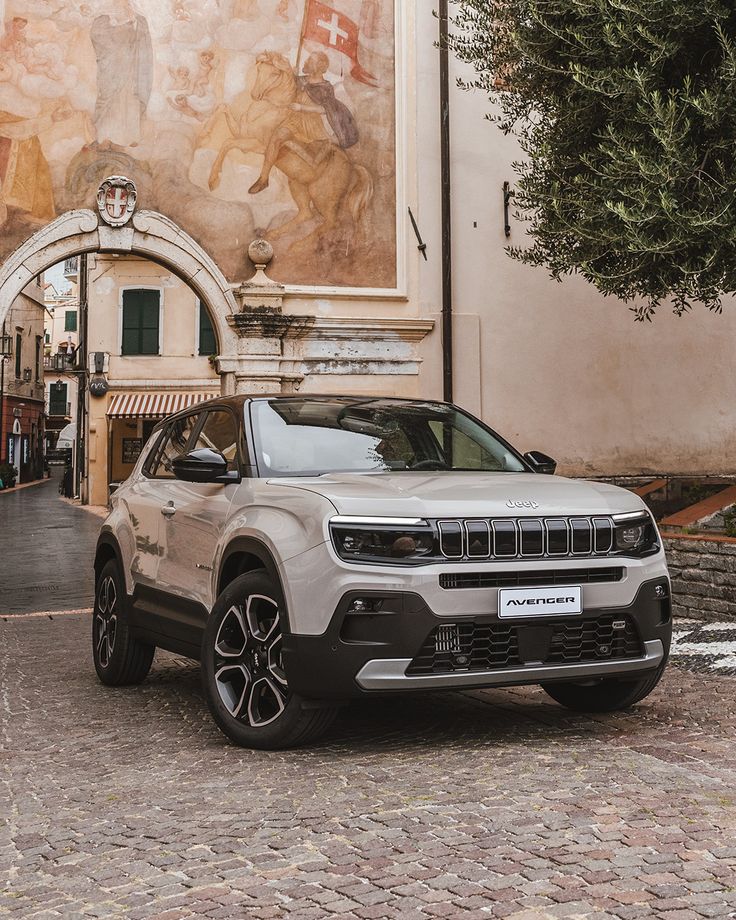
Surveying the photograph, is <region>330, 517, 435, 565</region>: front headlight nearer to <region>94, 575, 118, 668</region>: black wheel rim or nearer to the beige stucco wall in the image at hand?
<region>94, 575, 118, 668</region>: black wheel rim

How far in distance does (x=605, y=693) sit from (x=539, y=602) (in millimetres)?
1124

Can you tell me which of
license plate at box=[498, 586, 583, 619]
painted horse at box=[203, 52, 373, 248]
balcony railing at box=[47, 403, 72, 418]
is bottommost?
license plate at box=[498, 586, 583, 619]

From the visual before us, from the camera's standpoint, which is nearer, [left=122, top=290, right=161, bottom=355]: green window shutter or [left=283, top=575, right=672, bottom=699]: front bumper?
[left=283, top=575, right=672, bottom=699]: front bumper

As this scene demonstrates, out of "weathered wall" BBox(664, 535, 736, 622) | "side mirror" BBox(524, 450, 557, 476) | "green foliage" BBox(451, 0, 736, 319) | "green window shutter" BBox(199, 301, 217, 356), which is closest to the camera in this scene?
"side mirror" BBox(524, 450, 557, 476)

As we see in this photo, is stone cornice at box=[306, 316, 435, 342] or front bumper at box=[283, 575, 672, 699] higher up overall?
stone cornice at box=[306, 316, 435, 342]

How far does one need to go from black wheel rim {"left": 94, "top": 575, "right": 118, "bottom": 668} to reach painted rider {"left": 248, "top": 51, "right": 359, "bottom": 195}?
854 cm

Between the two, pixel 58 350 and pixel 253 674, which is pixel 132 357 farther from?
pixel 58 350

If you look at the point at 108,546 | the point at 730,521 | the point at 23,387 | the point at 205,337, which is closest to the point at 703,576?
the point at 730,521

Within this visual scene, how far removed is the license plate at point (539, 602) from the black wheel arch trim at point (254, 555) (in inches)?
36.6

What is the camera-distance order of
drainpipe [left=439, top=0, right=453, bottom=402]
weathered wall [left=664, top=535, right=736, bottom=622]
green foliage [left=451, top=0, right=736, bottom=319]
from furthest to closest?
drainpipe [left=439, top=0, right=453, bottom=402], green foliage [left=451, top=0, right=736, bottom=319], weathered wall [left=664, top=535, right=736, bottom=622]

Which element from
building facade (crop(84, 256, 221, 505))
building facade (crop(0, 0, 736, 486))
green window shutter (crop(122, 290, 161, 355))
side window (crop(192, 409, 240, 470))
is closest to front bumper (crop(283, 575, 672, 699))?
side window (crop(192, 409, 240, 470))

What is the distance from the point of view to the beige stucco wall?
15539mm

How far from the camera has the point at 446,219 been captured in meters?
15.5

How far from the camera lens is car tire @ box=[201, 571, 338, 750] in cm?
512
